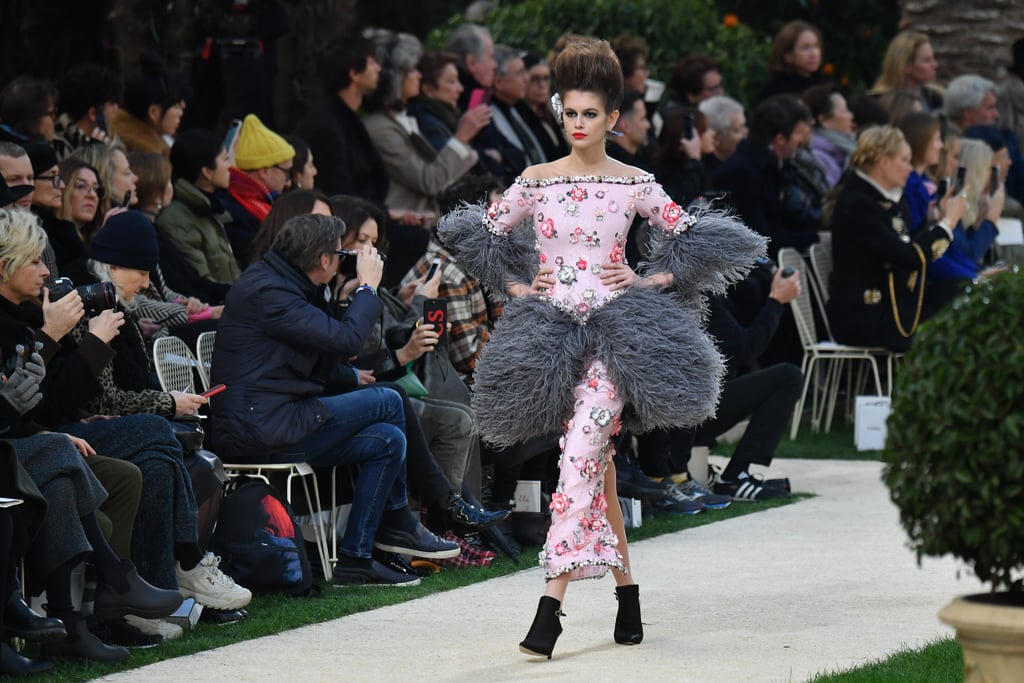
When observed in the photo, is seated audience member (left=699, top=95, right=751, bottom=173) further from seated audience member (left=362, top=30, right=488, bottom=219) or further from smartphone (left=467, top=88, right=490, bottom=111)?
seated audience member (left=362, top=30, right=488, bottom=219)

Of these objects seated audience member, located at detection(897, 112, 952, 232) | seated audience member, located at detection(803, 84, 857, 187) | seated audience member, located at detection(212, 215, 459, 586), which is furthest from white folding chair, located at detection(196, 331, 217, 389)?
seated audience member, located at detection(803, 84, 857, 187)

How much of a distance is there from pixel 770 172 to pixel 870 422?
1882 millimetres

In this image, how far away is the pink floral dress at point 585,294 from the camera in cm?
625

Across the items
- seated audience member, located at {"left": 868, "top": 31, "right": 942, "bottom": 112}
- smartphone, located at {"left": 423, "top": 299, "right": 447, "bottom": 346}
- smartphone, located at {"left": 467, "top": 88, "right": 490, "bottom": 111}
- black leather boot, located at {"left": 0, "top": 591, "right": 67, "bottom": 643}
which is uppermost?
seated audience member, located at {"left": 868, "top": 31, "right": 942, "bottom": 112}

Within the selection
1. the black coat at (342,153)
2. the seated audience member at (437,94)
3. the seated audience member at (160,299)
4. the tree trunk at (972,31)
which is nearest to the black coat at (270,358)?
the seated audience member at (160,299)

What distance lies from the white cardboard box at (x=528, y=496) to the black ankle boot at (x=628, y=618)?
6.99ft

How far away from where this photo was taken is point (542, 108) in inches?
512

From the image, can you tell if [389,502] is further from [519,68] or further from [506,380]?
[519,68]

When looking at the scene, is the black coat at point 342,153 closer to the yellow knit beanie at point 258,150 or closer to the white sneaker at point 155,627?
the yellow knit beanie at point 258,150

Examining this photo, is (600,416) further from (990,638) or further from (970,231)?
(970,231)

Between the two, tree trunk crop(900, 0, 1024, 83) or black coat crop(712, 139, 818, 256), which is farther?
tree trunk crop(900, 0, 1024, 83)

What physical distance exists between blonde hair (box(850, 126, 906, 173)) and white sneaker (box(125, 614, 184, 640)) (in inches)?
259

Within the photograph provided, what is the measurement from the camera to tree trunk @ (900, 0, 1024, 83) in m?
16.0

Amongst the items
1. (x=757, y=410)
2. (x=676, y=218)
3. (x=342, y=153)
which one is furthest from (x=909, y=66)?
(x=676, y=218)
